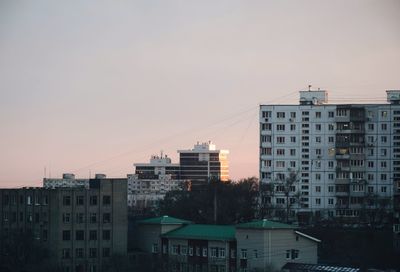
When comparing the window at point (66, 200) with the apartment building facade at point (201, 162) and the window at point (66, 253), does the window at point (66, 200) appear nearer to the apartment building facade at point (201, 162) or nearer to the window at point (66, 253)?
the window at point (66, 253)

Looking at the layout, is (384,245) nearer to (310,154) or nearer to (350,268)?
(350,268)

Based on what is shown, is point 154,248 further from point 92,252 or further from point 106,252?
point 92,252

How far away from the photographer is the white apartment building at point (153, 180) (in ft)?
365

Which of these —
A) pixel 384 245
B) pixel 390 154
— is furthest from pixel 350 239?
pixel 390 154

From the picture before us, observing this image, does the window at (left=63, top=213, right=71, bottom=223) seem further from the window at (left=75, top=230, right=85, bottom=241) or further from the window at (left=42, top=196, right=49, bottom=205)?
the window at (left=42, top=196, right=49, bottom=205)

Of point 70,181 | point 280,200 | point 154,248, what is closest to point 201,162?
point 70,181

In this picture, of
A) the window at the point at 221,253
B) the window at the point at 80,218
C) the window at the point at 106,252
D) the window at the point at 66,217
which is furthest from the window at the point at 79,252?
the window at the point at 221,253

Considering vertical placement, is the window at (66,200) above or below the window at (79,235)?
above

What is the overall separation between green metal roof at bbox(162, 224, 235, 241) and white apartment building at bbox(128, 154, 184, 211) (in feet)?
234

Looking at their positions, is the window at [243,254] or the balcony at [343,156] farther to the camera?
the balcony at [343,156]

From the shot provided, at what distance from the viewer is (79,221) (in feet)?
122

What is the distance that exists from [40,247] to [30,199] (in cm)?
284

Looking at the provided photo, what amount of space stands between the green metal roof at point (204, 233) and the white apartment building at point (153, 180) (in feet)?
234

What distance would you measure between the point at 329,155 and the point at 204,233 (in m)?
16.8
